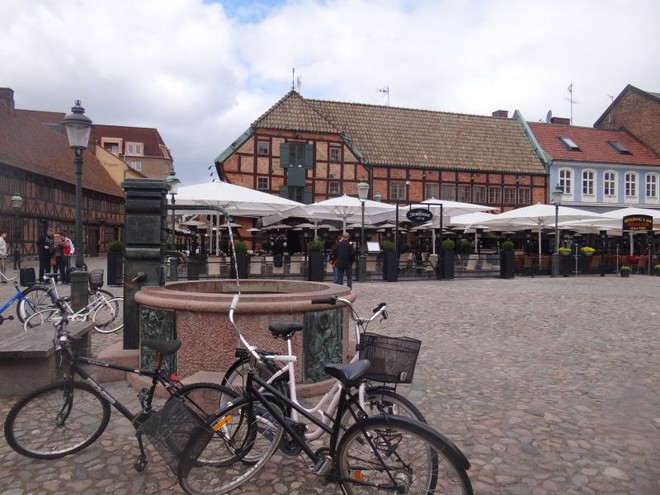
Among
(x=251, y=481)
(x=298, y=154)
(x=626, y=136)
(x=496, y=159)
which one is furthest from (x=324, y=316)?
(x=626, y=136)

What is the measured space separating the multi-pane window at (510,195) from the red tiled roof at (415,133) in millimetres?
1135

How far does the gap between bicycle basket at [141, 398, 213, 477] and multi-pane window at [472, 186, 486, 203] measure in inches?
1294

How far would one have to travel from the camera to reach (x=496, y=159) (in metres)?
35.2

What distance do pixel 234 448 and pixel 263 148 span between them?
2831cm

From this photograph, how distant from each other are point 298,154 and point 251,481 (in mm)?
28481

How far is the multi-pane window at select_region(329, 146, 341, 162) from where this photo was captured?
3191 cm

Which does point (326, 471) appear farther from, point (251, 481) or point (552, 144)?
point (552, 144)

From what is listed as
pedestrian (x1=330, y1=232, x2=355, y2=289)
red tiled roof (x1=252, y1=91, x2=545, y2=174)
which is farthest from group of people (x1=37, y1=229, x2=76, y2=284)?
red tiled roof (x1=252, y1=91, x2=545, y2=174)

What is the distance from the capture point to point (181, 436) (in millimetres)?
3035

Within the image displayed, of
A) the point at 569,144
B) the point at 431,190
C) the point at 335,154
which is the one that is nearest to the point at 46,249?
the point at 335,154

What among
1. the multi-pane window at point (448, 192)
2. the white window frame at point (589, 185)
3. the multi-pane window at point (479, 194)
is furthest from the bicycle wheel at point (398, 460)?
the white window frame at point (589, 185)

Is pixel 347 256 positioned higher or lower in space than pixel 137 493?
higher

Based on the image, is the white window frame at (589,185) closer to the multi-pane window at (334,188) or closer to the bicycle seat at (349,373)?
the multi-pane window at (334,188)

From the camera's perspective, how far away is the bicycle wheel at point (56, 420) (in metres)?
3.64
